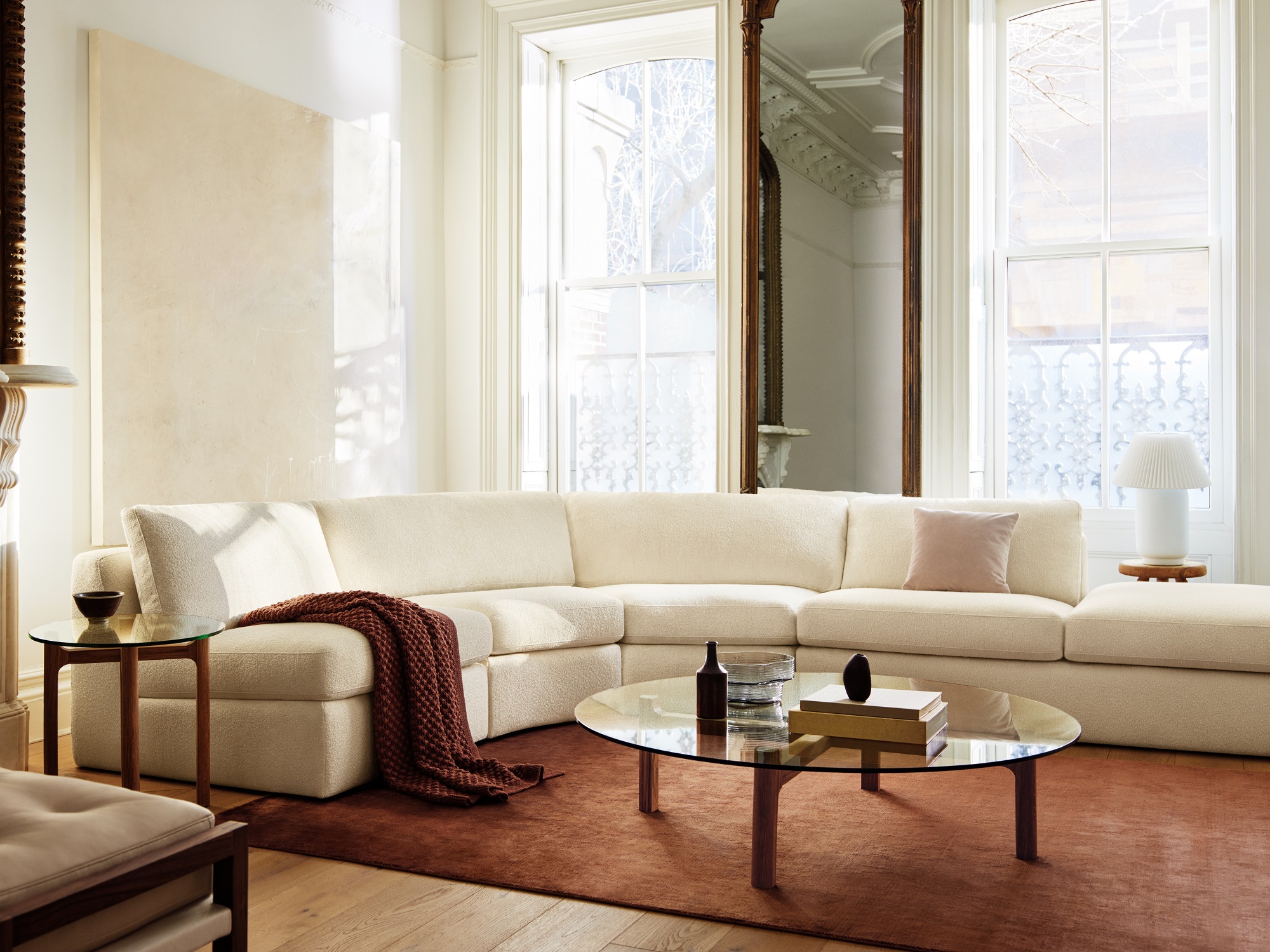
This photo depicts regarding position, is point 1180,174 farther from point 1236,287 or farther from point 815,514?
point 815,514

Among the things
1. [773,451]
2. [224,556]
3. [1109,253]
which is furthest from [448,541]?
[1109,253]

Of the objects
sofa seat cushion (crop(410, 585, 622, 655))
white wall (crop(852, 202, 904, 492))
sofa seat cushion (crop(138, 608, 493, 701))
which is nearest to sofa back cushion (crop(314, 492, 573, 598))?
sofa seat cushion (crop(410, 585, 622, 655))

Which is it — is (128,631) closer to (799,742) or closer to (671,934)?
(671,934)

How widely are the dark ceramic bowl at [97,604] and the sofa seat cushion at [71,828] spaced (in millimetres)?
1095

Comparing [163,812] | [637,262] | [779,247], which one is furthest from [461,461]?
[163,812]

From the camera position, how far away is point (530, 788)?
3236 mm

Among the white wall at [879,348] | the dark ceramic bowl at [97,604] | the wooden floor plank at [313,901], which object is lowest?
the wooden floor plank at [313,901]

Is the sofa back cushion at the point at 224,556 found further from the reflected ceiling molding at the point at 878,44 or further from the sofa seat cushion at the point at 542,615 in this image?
the reflected ceiling molding at the point at 878,44

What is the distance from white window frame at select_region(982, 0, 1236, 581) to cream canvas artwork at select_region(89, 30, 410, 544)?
276 centimetres

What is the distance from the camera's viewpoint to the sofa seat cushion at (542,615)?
385cm

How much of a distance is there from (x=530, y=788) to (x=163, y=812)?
5.53 ft

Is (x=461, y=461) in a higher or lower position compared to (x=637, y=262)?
lower

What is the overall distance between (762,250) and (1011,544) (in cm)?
185

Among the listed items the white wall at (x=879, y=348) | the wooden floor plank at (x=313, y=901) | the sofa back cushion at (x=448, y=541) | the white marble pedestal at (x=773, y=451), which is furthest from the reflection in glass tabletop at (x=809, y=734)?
the white marble pedestal at (x=773, y=451)
